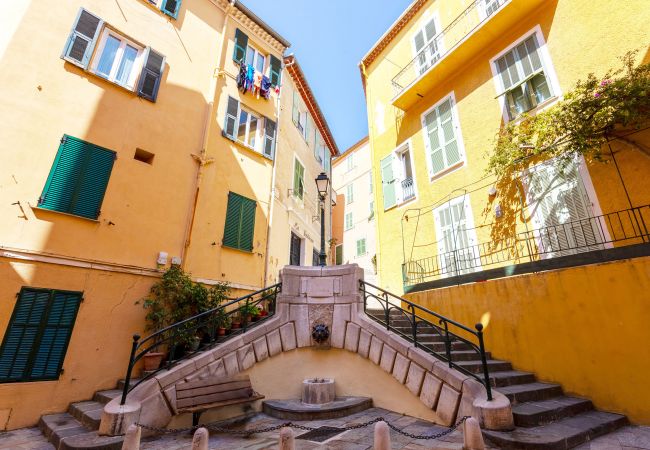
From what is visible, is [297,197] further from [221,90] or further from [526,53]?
[526,53]

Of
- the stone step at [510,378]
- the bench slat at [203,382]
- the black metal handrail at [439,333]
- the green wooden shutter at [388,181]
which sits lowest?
the bench slat at [203,382]

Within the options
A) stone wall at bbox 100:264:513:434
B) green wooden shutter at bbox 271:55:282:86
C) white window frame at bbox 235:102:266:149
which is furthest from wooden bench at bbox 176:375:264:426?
green wooden shutter at bbox 271:55:282:86

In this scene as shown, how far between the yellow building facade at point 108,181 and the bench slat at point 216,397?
264 cm

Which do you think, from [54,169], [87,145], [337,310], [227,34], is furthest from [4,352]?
[227,34]

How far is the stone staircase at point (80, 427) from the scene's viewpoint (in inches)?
156

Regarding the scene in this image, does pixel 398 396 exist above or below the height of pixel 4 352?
below

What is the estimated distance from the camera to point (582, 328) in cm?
506

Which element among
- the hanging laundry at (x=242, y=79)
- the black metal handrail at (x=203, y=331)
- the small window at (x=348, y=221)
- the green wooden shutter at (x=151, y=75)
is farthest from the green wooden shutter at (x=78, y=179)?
the small window at (x=348, y=221)

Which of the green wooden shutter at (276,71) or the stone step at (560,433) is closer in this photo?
the stone step at (560,433)

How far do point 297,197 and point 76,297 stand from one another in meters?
8.19

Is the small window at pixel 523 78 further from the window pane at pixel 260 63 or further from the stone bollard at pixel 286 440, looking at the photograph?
the stone bollard at pixel 286 440

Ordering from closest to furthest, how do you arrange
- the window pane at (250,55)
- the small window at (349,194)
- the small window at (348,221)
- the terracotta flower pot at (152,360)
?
the terracotta flower pot at (152,360) → the window pane at (250,55) → the small window at (348,221) → the small window at (349,194)

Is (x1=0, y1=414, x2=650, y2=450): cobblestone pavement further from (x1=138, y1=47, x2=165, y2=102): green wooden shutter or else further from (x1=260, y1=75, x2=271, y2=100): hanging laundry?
(x1=260, y1=75, x2=271, y2=100): hanging laundry

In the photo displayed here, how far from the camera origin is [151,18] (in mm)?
8961
